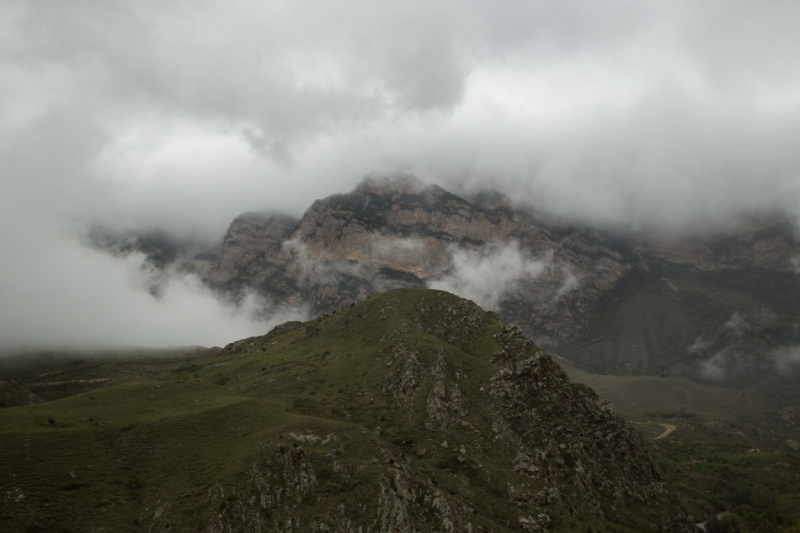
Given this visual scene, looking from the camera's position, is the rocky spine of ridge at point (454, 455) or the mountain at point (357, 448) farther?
the rocky spine of ridge at point (454, 455)

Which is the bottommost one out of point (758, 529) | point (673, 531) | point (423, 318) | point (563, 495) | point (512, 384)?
point (758, 529)

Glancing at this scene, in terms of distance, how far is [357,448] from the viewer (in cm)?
5772

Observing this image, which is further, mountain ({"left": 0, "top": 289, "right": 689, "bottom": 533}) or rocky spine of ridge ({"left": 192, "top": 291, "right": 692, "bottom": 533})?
rocky spine of ridge ({"left": 192, "top": 291, "right": 692, "bottom": 533})

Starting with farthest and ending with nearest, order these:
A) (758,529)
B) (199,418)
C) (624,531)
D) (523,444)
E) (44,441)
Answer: (758,529) → (523,444) → (624,531) → (199,418) → (44,441)

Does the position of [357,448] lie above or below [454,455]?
above

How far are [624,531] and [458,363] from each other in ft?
127

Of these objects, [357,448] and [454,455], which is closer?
[357,448]

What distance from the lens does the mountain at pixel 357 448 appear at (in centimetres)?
4375

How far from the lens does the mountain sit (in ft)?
144

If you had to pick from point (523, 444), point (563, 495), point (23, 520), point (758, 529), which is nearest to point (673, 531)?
point (563, 495)

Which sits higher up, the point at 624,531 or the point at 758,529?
the point at 624,531

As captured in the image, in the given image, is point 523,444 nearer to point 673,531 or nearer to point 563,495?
point 563,495

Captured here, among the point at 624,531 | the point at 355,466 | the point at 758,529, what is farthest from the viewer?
the point at 758,529

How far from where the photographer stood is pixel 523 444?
7519 cm
